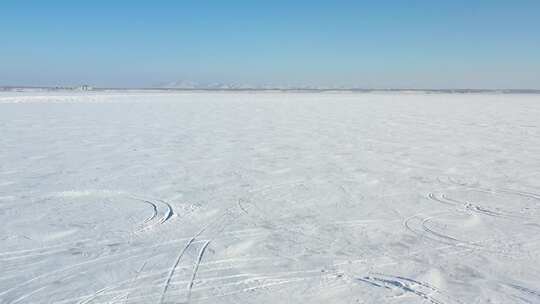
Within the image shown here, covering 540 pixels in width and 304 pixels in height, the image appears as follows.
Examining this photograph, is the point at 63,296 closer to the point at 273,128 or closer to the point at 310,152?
the point at 310,152

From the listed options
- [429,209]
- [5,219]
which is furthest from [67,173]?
[429,209]

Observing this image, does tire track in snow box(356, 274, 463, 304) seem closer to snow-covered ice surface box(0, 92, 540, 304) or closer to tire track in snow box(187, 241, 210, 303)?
snow-covered ice surface box(0, 92, 540, 304)

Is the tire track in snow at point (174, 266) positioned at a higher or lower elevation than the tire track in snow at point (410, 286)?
lower

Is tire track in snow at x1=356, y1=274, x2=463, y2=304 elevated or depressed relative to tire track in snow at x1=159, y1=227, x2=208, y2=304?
elevated

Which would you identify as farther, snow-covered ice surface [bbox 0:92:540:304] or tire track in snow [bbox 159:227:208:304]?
snow-covered ice surface [bbox 0:92:540:304]

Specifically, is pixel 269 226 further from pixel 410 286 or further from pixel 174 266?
pixel 410 286

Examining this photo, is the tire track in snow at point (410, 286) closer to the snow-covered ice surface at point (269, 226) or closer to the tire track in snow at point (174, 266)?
the snow-covered ice surface at point (269, 226)

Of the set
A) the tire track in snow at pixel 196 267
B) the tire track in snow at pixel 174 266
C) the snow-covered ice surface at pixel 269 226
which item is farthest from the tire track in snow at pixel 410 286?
the tire track in snow at pixel 174 266

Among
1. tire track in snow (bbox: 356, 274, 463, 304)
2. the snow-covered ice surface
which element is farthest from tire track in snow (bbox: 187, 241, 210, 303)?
tire track in snow (bbox: 356, 274, 463, 304)

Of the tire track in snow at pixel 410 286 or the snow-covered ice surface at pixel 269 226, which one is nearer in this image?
the tire track in snow at pixel 410 286

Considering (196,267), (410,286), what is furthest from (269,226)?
(410,286)
